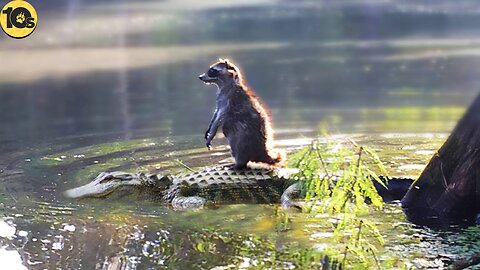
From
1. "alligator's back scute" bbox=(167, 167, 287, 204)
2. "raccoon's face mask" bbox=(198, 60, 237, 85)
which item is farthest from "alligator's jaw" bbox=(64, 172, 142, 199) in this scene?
"raccoon's face mask" bbox=(198, 60, 237, 85)

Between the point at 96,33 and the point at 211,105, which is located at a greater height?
the point at 96,33

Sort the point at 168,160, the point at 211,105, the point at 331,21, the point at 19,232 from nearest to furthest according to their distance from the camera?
1. the point at 19,232
2. the point at 168,160
3. the point at 211,105
4. the point at 331,21

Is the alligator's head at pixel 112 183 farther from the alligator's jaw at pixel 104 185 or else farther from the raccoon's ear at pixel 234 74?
the raccoon's ear at pixel 234 74

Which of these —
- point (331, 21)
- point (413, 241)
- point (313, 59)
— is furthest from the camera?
point (331, 21)

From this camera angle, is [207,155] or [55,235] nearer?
[55,235]

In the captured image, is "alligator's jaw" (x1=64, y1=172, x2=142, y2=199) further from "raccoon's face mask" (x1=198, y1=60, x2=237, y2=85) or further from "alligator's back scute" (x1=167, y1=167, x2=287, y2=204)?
"raccoon's face mask" (x1=198, y1=60, x2=237, y2=85)

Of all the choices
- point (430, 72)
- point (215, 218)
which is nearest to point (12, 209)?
point (215, 218)

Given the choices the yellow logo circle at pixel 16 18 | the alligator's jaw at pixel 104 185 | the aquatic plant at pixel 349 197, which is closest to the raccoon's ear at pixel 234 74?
the alligator's jaw at pixel 104 185

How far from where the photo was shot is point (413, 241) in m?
4.46

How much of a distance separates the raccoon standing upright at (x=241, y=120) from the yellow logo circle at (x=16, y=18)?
2662 millimetres

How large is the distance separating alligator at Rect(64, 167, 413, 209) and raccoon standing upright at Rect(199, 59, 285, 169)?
26 cm

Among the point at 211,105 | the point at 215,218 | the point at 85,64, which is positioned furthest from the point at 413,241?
the point at 85,64

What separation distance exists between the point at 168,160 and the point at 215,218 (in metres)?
1.54

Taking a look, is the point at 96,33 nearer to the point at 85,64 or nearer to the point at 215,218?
the point at 85,64
